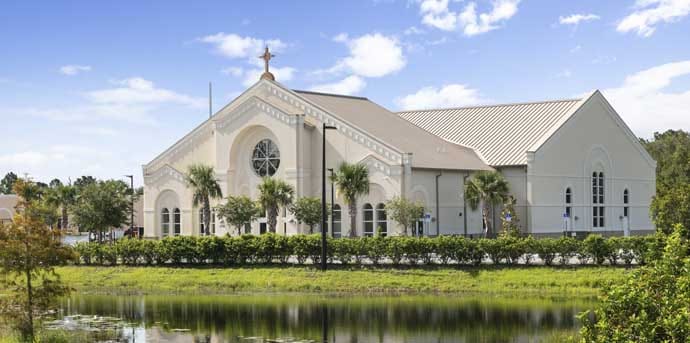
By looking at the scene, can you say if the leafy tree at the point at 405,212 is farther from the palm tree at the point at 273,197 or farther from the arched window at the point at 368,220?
the palm tree at the point at 273,197

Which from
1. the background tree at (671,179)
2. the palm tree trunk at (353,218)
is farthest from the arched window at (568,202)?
the palm tree trunk at (353,218)

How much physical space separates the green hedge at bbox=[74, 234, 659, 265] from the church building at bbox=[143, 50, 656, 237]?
36.5 ft

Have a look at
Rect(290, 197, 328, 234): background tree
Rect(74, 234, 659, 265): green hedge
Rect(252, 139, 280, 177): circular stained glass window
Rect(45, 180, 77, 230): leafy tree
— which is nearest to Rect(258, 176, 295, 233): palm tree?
Rect(290, 197, 328, 234): background tree

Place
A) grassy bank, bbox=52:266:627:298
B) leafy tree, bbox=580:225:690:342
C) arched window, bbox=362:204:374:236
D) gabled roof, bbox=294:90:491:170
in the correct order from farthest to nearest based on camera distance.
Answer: gabled roof, bbox=294:90:491:170, arched window, bbox=362:204:374:236, grassy bank, bbox=52:266:627:298, leafy tree, bbox=580:225:690:342

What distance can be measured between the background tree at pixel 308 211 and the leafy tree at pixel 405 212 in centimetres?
510

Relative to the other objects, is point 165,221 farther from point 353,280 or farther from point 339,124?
point 353,280

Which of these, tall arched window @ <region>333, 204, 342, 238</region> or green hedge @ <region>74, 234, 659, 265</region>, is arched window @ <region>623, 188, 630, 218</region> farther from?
green hedge @ <region>74, 234, 659, 265</region>

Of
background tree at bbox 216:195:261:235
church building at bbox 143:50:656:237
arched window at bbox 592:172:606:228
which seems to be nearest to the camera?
background tree at bbox 216:195:261:235

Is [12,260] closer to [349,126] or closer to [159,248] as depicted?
[159,248]

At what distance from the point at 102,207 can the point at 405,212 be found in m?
24.7

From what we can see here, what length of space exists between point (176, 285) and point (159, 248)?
5263 millimetres

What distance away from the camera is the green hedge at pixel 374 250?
44.8m

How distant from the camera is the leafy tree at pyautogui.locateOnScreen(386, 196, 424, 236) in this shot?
5881 cm

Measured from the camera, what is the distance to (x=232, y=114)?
7088 cm
